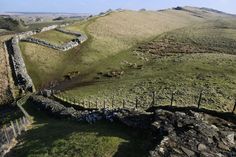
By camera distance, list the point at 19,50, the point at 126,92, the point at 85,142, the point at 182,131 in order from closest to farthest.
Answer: the point at 182,131
the point at 85,142
the point at 126,92
the point at 19,50

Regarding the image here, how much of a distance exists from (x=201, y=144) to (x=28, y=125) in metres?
21.5

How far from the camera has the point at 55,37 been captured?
96.3m

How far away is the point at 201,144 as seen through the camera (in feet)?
85.3

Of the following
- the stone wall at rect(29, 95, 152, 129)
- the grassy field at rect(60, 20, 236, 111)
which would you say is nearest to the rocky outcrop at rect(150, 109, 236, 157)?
the stone wall at rect(29, 95, 152, 129)

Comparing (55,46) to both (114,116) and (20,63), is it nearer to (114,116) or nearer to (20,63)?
(20,63)

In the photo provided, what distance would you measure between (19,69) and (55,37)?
29.6 meters

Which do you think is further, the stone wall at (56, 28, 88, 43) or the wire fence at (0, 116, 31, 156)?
the stone wall at (56, 28, 88, 43)

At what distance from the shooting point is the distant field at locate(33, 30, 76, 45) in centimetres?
9245

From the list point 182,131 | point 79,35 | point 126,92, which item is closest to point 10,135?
point 182,131

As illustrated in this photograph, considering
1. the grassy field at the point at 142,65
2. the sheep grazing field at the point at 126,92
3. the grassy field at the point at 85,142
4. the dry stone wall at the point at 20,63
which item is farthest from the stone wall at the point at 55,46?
the grassy field at the point at 85,142

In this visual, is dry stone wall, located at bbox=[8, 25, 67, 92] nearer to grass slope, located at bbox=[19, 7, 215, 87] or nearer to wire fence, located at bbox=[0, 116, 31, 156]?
grass slope, located at bbox=[19, 7, 215, 87]

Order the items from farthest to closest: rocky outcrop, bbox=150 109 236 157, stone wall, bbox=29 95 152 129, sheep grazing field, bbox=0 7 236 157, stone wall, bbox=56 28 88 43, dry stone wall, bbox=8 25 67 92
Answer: stone wall, bbox=56 28 88 43 → dry stone wall, bbox=8 25 67 92 → stone wall, bbox=29 95 152 129 → sheep grazing field, bbox=0 7 236 157 → rocky outcrop, bbox=150 109 236 157

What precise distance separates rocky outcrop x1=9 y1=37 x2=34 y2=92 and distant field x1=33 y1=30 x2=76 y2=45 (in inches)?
379

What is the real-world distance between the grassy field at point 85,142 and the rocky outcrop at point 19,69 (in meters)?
27.0
